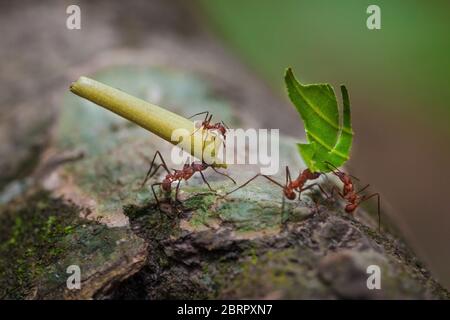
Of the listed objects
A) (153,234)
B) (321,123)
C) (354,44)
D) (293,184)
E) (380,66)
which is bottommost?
(153,234)

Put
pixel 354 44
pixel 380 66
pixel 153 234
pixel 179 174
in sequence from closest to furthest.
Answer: pixel 153 234 → pixel 179 174 → pixel 380 66 → pixel 354 44

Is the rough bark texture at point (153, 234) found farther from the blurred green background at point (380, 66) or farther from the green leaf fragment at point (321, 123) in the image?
the blurred green background at point (380, 66)

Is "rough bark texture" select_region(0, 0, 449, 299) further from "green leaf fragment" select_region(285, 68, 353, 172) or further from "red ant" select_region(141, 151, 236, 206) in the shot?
"green leaf fragment" select_region(285, 68, 353, 172)

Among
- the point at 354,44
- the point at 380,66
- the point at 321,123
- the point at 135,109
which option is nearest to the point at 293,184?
the point at 321,123

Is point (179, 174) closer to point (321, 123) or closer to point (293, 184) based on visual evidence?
point (293, 184)

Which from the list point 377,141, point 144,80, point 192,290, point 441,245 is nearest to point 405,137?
point 377,141
